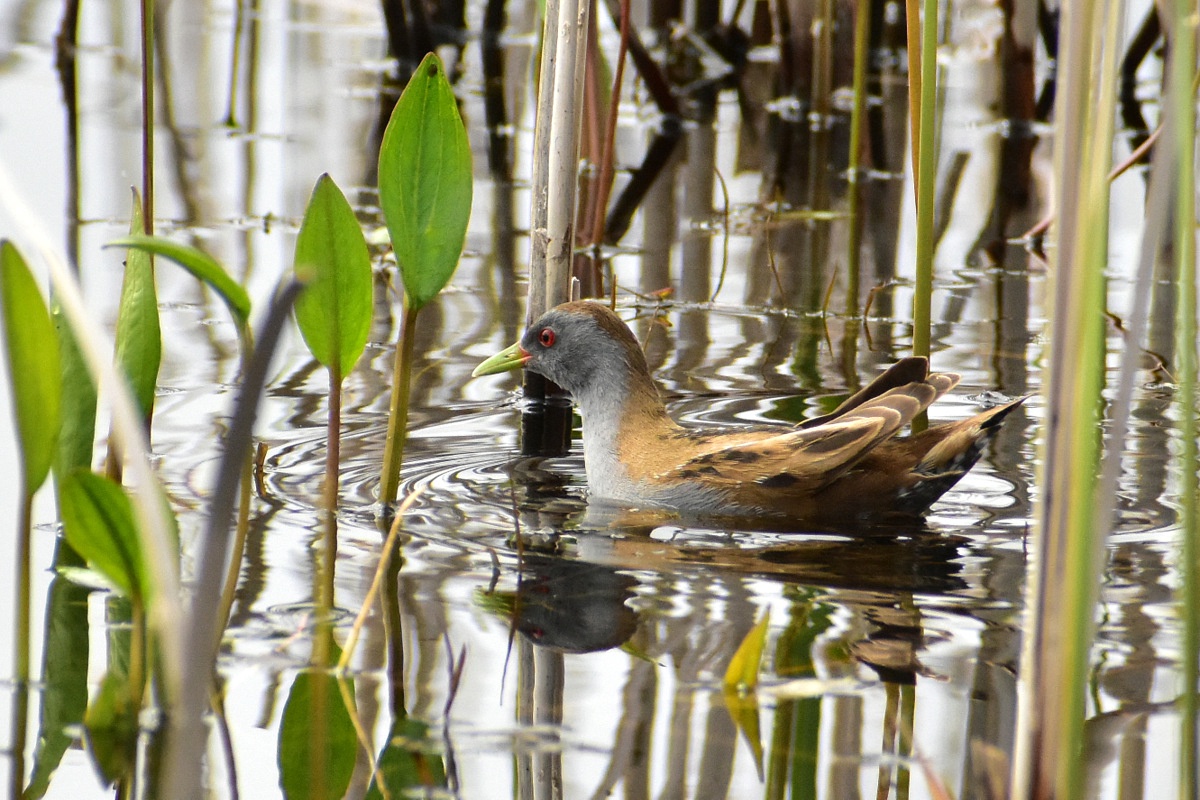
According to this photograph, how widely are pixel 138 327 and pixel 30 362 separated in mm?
595

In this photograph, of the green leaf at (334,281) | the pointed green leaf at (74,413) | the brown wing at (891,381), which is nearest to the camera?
the pointed green leaf at (74,413)

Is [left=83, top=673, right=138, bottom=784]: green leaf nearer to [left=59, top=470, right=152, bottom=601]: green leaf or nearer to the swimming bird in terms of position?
[left=59, top=470, right=152, bottom=601]: green leaf

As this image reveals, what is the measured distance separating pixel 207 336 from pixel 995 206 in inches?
158

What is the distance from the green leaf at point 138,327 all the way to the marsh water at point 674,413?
0.51 m

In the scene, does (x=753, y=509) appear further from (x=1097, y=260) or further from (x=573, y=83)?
(x=1097, y=260)

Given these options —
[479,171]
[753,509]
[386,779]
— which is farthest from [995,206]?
[386,779]

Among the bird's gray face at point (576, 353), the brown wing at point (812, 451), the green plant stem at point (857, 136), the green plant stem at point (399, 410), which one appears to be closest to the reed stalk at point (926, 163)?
the brown wing at point (812, 451)

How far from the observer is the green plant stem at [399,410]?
3551mm

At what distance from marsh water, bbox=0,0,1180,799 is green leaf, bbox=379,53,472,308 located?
2.29ft

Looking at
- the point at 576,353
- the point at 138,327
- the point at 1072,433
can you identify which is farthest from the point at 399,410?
the point at 1072,433

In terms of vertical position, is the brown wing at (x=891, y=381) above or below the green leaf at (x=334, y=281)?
below

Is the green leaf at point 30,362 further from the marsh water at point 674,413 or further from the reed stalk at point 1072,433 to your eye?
the reed stalk at point 1072,433

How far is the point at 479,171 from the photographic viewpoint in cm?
784

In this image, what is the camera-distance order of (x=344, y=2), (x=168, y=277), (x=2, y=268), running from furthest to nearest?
(x=344, y=2), (x=168, y=277), (x=2, y=268)
